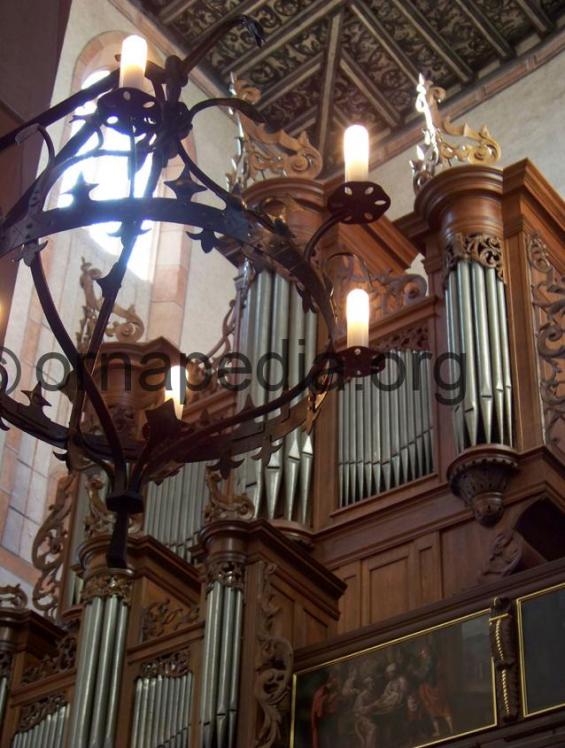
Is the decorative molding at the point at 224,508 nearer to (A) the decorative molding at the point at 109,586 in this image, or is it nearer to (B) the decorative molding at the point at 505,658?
(A) the decorative molding at the point at 109,586

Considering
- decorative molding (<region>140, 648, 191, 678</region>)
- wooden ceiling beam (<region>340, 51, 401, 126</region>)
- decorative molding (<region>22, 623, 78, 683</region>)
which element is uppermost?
wooden ceiling beam (<region>340, 51, 401, 126</region>)

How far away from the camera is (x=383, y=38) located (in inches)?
637

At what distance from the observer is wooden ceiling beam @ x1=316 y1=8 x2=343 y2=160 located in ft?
52.9

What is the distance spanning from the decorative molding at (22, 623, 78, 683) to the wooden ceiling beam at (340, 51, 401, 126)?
9.09m

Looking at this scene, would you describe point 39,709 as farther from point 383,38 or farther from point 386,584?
point 383,38

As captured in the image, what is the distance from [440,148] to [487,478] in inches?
125

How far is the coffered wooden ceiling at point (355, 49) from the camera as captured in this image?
1595cm

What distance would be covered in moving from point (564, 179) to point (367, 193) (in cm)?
847

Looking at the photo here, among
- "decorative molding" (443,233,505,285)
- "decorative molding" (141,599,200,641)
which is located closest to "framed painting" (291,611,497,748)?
"decorative molding" (141,599,200,641)

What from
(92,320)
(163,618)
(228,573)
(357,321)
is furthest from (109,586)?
(92,320)

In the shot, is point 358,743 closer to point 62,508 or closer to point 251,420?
point 251,420

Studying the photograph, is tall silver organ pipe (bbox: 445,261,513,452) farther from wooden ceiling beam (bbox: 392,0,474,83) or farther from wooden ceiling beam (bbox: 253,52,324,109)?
wooden ceiling beam (bbox: 253,52,324,109)

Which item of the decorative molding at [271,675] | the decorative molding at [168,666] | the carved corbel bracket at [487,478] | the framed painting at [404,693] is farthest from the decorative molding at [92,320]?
the framed painting at [404,693]

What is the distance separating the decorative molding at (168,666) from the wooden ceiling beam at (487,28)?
9644 millimetres
